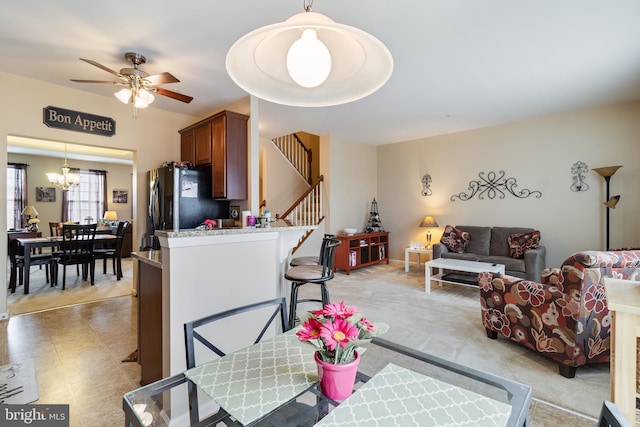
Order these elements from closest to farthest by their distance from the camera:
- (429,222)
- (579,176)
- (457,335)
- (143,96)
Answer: (457,335), (143,96), (579,176), (429,222)

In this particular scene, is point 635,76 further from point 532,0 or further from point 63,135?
point 63,135

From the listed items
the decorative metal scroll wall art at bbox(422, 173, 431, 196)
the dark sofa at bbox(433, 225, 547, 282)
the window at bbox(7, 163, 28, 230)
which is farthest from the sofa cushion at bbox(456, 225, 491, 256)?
the window at bbox(7, 163, 28, 230)

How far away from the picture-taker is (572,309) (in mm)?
2055

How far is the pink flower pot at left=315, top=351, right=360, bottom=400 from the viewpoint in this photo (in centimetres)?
87

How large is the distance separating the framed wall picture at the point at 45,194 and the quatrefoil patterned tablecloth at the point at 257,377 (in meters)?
9.40

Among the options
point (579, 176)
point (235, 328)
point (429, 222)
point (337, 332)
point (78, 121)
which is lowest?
point (235, 328)

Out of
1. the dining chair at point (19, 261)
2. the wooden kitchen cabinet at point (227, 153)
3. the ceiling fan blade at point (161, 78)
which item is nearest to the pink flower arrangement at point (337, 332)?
the ceiling fan blade at point (161, 78)

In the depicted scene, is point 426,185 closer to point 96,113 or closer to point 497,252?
point 497,252

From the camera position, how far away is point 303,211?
6098mm

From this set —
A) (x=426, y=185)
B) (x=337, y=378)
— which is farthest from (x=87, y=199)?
(x=337, y=378)

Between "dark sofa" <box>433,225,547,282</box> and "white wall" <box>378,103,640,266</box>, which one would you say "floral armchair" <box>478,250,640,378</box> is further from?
"white wall" <box>378,103,640,266</box>

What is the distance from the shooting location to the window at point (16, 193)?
710 centimetres

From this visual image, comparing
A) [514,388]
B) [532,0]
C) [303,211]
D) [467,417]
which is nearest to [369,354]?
[514,388]

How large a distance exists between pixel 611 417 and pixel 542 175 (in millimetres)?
5399
